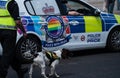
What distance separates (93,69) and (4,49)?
2.39 meters

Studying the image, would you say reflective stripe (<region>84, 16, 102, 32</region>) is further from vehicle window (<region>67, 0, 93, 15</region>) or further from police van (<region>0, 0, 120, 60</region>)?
vehicle window (<region>67, 0, 93, 15</region>)

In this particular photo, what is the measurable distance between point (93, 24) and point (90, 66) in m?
1.76

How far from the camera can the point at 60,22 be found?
10680 millimetres

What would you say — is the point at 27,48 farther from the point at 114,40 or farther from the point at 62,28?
the point at 114,40

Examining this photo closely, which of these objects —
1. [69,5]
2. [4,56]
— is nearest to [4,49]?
[4,56]

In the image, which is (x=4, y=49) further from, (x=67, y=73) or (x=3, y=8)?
(x=67, y=73)

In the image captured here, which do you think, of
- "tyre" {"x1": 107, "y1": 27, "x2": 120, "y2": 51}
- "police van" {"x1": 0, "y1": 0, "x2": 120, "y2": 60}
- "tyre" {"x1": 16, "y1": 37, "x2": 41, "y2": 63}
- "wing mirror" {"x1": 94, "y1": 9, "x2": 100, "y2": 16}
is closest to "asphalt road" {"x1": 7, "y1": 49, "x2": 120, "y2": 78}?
"tyre" {"x1": 107, "y1": 27, "x2": 120, "y2": 51}

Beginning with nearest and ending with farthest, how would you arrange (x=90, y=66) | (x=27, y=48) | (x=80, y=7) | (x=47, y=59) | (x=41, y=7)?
1. (x=47, y=59)
2. (x=90, y=66)
3. (x=27, y=48)
4. (x=41, y=7)
5. (x=80, y=7)

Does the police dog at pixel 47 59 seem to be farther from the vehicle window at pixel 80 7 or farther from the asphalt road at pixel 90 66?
the vehicle window at pixel 80 7

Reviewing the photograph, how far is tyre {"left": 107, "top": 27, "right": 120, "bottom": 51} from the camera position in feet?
38.1

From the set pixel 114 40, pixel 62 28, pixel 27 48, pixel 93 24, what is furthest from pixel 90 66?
pixel 114 40

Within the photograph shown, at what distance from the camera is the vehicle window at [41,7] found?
10.5 metres

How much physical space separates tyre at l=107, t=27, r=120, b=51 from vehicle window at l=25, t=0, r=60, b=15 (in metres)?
1.61

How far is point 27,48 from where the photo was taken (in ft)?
33.6
